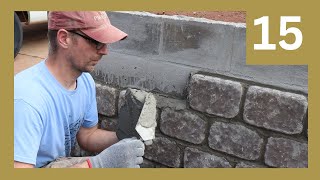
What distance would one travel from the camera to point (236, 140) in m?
3.06

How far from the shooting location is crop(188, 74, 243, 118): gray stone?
2949mm

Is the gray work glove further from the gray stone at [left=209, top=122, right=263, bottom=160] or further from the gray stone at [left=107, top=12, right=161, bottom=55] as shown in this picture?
the gray stone at [left=107, top=12, right=161, bottom=55]

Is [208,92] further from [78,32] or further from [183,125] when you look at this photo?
[78,32]

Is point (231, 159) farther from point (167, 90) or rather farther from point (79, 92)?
point (79, 92)

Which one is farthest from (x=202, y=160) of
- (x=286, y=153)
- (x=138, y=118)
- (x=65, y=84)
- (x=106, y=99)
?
(x=65, y=84)

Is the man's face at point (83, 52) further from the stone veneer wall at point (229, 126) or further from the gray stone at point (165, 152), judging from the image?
the gray stone at point (165, 152)

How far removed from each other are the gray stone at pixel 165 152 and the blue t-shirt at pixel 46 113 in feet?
2.42

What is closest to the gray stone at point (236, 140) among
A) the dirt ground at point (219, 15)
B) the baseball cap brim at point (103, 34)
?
the dirt ground at point (219, 15)

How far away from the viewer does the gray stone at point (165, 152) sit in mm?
3376

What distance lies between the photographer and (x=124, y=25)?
11.0ft

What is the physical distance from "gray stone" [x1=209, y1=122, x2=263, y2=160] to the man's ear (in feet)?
4.45

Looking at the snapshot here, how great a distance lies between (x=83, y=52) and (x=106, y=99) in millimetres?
1136

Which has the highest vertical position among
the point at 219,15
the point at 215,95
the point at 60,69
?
the point at 219,15

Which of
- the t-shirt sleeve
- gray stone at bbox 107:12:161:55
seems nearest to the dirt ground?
gray stone at bbox 107:12:161:55
